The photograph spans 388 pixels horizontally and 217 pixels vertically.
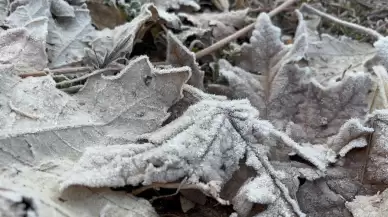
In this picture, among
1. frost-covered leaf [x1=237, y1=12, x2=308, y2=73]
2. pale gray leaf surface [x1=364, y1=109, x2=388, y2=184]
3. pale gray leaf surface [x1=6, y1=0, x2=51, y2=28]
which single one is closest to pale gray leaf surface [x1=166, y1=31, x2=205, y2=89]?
frost-covered leaf [x1=237, y1=12, x2=308, y2=73]

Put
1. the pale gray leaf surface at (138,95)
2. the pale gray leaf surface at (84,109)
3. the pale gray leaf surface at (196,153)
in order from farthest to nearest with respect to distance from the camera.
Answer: the pale gray leaf surface at (138,95)
the pale gray leaf surface at (84,109)
the pale gray leaf surface at (196,153)

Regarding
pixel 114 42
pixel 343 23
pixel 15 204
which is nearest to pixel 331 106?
pixel 343 23

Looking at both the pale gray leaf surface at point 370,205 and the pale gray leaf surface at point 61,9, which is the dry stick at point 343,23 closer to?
the pale gray leaf surface at point 370,205

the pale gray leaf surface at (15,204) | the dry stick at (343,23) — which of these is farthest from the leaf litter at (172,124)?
the dry stick at (343,23)

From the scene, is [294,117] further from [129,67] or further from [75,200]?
[75,200]

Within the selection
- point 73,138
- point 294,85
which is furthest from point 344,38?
point 73,138

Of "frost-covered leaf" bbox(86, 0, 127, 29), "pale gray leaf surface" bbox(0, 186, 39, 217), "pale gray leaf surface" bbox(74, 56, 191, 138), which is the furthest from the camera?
"frost-covered leaf" bbox(86, 0, 127, 29)

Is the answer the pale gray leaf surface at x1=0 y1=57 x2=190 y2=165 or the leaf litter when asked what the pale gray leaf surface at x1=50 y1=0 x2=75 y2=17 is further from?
the pale gray leaf surface at x1=0 y1=57 x2=190 y2=165
